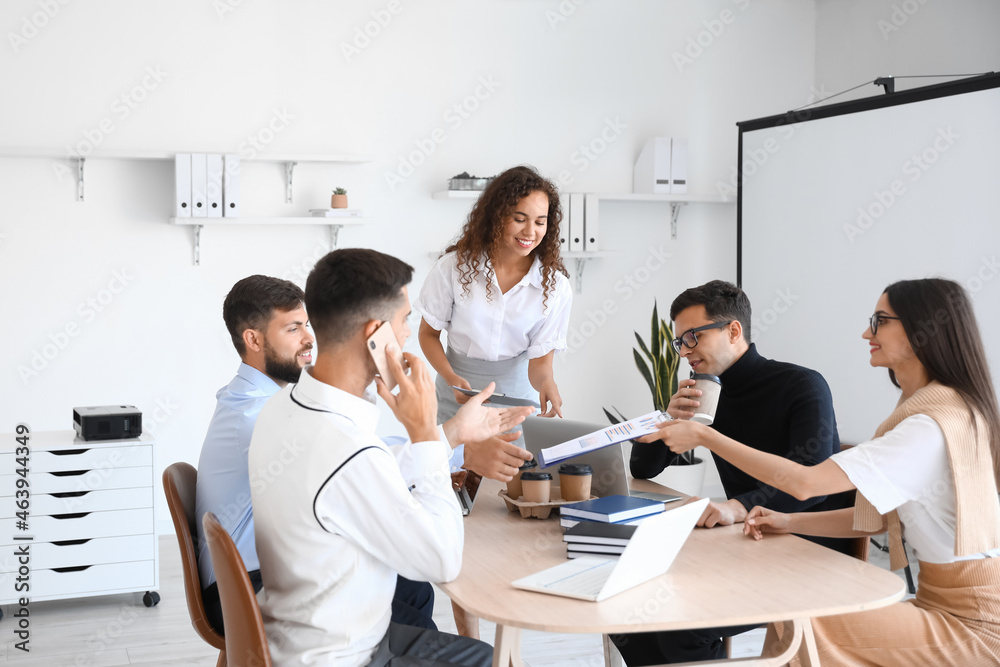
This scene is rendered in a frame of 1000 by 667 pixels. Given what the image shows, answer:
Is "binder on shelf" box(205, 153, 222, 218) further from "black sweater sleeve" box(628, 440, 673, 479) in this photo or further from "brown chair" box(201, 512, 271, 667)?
"brown chair" box(201, 512, 271, 667)

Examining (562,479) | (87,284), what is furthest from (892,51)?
(87,284)

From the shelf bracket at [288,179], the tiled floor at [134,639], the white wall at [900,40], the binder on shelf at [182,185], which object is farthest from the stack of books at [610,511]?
the white wall at [900,40]

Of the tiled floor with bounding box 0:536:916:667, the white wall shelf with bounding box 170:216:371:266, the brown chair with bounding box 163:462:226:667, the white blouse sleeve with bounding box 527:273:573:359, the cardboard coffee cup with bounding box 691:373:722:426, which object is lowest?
the tiled floor with bounding box 0:536:916:667

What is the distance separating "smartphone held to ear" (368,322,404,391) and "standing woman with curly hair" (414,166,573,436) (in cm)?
147

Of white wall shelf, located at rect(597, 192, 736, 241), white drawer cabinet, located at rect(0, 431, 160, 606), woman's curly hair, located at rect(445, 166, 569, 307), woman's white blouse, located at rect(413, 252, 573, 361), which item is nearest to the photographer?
woman's curly hair, located at rect(445, 166, 569, 307)

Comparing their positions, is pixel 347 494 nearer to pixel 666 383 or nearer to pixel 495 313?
pixel 495 313

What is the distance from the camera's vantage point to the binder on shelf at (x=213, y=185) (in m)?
4.61

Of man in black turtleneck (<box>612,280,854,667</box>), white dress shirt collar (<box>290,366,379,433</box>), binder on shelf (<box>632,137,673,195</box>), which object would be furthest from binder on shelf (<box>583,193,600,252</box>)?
white dress shirt collar (<box>290,366,379,433</box>)

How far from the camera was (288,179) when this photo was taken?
4918 mm

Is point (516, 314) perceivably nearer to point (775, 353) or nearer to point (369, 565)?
point (369, 565)

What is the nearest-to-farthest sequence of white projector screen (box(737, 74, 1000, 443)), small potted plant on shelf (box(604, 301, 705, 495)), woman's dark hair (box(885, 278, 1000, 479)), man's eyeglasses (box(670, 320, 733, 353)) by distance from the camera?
woman's dark hair (box(885, 278, 1000, 479))
man's eyeglasses (box(670, 320, 733, 353))
white projector screen (box(737, 74, 1000, 443))
small potted plant on shelf (box(604, 301, 705, 495))

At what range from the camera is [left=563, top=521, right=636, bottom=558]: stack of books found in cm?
183

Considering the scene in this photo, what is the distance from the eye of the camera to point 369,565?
1.60m

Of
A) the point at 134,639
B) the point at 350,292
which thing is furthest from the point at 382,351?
the point at 134,639
